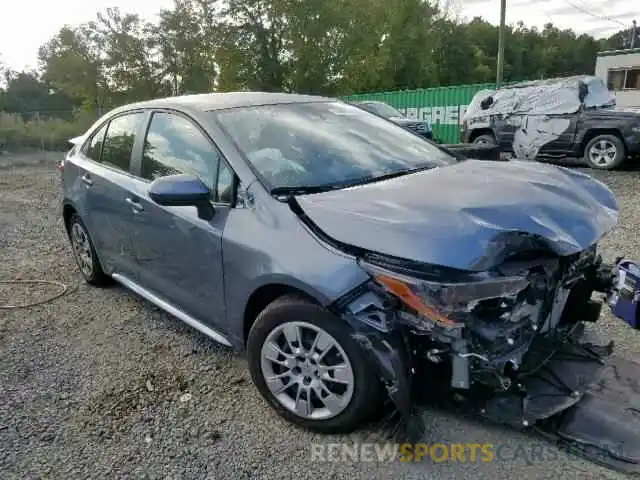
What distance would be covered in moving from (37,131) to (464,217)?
2379 centimetres

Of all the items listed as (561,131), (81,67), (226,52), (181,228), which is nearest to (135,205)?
(181,228)

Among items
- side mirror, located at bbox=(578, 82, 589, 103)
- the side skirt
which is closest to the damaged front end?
the side skirt

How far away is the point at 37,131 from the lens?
21.8 metres

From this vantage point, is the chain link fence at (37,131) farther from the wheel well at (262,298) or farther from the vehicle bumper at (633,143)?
the wheel well at (262,298)

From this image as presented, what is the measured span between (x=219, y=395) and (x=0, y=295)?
2.91 metres

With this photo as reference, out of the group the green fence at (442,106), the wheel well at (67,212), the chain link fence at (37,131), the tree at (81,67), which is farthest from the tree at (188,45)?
the wheel well at (67,212)

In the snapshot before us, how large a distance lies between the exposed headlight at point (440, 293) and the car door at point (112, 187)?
2064mm

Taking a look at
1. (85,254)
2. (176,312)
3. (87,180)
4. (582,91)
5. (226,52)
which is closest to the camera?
(176,312)

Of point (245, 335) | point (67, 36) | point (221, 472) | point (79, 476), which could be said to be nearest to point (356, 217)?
point (245, 335)

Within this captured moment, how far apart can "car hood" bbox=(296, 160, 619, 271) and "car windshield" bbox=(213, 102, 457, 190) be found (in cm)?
20

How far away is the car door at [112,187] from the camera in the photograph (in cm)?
357

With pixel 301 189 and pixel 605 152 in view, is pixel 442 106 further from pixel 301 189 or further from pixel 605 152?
pixel 301 189

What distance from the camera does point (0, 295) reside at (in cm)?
459

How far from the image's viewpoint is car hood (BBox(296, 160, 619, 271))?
2.08 meters
